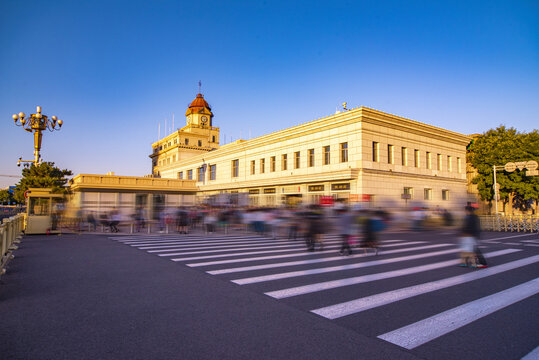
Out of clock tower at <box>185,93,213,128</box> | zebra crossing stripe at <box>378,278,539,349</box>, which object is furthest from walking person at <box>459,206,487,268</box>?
clock tower at <box>185,93,213,128</box>

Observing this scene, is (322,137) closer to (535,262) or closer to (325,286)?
(535,262)

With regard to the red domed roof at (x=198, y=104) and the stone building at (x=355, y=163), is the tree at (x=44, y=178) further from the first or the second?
the red domed roof at (x=198, y=104)

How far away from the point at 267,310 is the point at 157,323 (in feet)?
5.85

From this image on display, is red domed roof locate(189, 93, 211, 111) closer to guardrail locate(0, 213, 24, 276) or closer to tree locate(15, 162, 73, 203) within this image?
tree locate(15, 162, 73, 203)

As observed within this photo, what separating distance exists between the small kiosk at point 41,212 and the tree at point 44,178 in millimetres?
20530

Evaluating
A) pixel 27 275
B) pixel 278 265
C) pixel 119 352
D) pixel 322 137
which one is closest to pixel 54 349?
pixel 119 352

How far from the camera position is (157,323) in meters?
5.04

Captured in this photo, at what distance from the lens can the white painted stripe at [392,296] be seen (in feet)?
18.6

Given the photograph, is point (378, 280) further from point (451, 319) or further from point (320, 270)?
point (451, 319)

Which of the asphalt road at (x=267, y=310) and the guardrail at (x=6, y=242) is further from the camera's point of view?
the guardrail at (x=6, y=242)

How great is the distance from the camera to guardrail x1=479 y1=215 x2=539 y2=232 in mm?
24578

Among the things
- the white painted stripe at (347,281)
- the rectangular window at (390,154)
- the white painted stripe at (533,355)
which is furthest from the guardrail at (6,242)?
the rectangular window at (390,154)

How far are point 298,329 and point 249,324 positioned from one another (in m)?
0.74

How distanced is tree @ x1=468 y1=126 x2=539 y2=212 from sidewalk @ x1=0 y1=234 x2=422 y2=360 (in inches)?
1580
